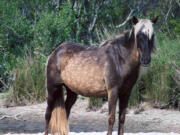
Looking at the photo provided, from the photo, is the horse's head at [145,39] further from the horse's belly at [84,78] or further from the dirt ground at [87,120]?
the dirt ground at [87,120]

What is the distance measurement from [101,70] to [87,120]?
3495 mm

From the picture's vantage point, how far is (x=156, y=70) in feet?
32.4

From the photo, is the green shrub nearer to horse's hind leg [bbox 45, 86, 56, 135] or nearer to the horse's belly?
horse's hind leg [bbox 45, 86, 56, 135]

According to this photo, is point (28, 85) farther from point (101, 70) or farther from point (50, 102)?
point (101, 70)

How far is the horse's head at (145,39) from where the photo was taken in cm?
582

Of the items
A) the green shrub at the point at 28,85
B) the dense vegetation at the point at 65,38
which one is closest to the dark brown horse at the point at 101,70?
the dense vegetation at the point at 65,38

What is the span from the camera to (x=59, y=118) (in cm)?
688

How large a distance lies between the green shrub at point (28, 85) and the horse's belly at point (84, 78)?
391 centimetres

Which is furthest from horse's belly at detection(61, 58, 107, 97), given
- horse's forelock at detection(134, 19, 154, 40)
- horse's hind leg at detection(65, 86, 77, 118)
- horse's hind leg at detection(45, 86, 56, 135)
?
horse's forelock at detection(134, 19, 154, 40)

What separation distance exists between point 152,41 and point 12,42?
282 inches

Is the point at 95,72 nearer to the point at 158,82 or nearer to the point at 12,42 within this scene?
the point at 158,82

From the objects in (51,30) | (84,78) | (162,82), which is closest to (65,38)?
(51,30)

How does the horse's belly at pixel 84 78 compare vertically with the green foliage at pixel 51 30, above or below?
below

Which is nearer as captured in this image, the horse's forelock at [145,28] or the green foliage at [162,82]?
the horse's forelock at [145,28]
